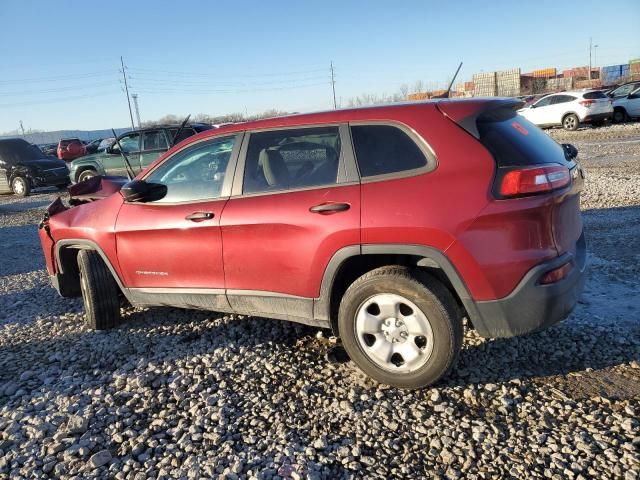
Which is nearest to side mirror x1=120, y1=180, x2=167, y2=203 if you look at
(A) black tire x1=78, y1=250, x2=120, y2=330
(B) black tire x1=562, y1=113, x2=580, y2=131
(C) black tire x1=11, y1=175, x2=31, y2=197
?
(A) black tire x1=78, y1=250, x2=120, y2=330

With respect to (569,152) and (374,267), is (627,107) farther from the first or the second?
(374,267)

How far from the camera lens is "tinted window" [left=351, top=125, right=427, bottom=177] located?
9.69 ft

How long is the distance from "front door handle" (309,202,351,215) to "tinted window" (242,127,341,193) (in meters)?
0.18

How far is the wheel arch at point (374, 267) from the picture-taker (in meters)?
2.83

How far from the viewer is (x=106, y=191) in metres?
4.74

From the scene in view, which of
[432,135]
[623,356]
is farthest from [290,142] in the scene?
[623,356]

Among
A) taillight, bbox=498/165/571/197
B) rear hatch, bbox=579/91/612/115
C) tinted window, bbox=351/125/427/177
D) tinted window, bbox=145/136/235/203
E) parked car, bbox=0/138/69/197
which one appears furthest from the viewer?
rear hatch, bbox=579/91/612/115

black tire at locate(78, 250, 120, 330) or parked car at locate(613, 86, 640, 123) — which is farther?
parked car at locate(613, 86, 640, 123)

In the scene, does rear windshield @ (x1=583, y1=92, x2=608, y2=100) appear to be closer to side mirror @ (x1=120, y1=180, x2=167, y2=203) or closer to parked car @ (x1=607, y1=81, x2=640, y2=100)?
parked car @ (x1=607, y1=81, x2=640, y2=100)

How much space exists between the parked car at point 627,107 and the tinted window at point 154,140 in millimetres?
19614

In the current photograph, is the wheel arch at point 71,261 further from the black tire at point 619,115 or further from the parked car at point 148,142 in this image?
the black tire at point 619,115

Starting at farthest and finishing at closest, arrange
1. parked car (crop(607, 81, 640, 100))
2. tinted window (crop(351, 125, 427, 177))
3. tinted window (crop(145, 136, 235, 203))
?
1. parked car (crop(607, 81, 640, 100))
2. tinted window (crop(145, 136, 235, 203))
3. tinted window (crop(351, 125, 427, 177))

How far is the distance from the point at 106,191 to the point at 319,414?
10.3 ft

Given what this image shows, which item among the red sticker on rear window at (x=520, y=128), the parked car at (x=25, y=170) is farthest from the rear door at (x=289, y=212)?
the parked car at (x=25, y=170)
